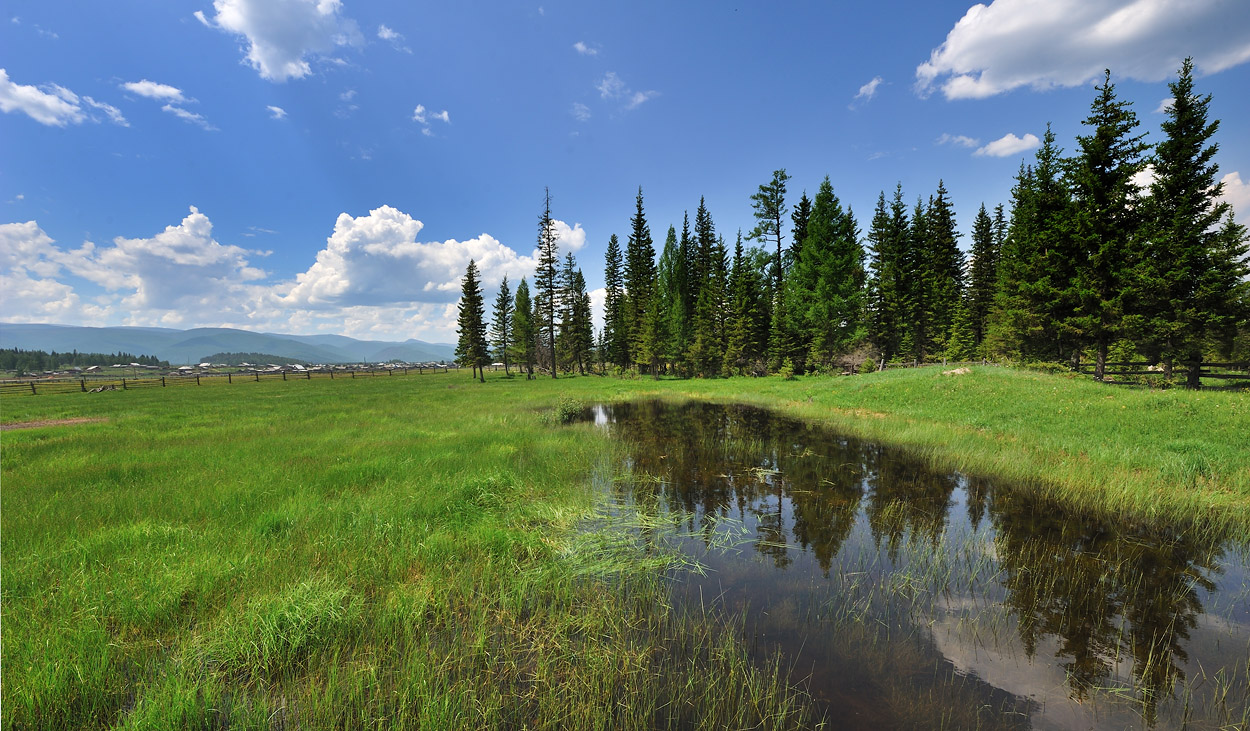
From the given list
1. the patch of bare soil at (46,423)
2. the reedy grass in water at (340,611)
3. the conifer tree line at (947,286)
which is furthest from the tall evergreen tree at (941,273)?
the patch of bare soil at (46,423)

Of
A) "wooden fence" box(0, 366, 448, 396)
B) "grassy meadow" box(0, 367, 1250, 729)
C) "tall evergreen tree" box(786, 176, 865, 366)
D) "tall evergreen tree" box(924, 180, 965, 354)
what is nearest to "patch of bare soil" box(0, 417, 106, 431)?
"grassy meadow" box(0, 367, 1250, 729)

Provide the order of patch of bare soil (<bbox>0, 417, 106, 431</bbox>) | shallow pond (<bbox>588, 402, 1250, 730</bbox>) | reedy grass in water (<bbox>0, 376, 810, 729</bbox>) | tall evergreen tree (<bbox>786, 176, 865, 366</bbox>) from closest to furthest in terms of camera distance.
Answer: reedy grass in water (<bbox>0, 376, 810, 729</bbox>) < shallow pond (<bbox>588, 402, 1250, 730</bbox>) < patch of bare soil (<bbox>0, 417, 106, 431</bbox>) < tall evergreen tree (<bbox>786, 176, 865, 366</bbox>)

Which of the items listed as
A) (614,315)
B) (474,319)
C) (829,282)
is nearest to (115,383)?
(474,319)

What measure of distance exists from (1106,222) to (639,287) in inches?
1598

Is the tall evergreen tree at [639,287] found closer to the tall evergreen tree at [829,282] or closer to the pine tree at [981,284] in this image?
the tall evergreen tree at [829,282]

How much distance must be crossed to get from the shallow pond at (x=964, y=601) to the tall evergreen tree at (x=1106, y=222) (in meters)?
22.6

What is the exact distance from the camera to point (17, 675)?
11.0 ft

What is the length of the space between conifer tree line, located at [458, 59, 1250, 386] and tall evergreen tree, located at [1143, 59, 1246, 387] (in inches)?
2.8

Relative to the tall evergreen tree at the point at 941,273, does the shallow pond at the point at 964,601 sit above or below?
below

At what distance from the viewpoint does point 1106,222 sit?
2317 centimetres

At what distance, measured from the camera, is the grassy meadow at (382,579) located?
350 cm

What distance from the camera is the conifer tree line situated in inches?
802

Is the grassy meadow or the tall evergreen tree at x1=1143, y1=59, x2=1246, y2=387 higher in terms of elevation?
the tall evergreen tree at x1=1143, y1=59, x2=1246, y2=387

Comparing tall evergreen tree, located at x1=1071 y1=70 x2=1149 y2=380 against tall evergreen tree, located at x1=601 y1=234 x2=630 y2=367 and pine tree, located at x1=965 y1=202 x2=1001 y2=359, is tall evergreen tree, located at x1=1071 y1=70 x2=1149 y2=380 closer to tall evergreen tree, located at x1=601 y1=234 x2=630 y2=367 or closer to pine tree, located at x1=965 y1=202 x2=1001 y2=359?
pine tree, located at x1=965 y1=202 x2=1001 y2=359
